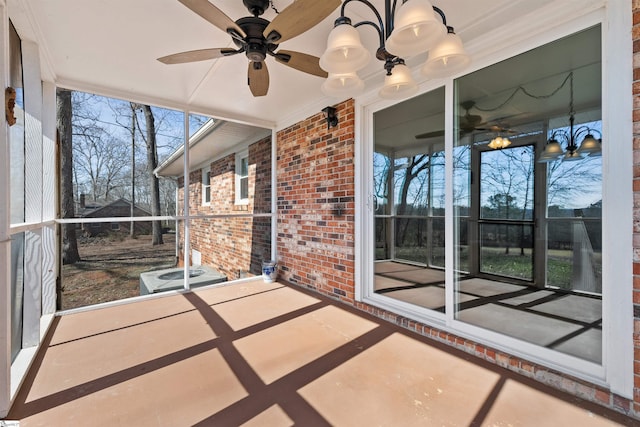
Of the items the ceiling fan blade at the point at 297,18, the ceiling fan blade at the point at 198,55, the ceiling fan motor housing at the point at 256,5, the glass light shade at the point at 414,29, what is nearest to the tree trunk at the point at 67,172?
the ceiling fan blade at the point at 198,55

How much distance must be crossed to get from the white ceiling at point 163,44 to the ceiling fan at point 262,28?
0.32m

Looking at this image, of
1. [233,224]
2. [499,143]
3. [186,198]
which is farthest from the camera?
[233,224]

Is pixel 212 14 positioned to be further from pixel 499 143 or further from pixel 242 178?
pixel 242 178

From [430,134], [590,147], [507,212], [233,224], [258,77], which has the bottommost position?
[233,224]

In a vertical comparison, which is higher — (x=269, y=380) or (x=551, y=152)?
(x=551, y=152)

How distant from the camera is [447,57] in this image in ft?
5.29

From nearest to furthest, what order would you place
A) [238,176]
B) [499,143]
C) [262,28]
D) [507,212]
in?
1. [262,28]
2. [499,143]
3. [507,212]
4. [238,176]

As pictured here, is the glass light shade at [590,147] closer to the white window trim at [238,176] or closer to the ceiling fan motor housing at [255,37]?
the ceiling fan motor housing at [255,37]

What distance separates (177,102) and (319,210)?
2.42 meters

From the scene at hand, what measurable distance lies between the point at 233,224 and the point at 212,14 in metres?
4.39

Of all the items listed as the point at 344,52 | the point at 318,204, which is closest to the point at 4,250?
the point at 344,52

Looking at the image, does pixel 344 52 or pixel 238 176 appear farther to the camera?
pixel 238 176

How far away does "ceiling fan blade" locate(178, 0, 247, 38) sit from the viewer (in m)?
1.45

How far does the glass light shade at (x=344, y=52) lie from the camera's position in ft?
4.96
